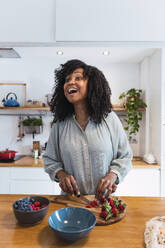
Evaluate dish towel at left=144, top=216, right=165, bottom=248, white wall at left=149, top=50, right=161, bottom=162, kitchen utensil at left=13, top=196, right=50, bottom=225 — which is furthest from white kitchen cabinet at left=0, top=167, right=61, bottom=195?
dish towel at left=144, top=216, right=165, bottom=248

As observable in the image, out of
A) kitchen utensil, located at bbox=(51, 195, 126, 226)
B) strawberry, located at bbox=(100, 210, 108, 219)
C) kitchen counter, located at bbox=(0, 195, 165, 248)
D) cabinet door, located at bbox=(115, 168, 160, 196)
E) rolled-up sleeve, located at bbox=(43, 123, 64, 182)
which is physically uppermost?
rolled-up sleeve, located at bbox=(43, 123, 64, 182)

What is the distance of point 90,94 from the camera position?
3.78ft

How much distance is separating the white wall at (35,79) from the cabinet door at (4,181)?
1.98 feet

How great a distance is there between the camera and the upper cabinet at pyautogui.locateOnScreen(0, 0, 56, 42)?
1.71 m

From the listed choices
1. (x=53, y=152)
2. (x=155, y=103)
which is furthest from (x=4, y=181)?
(x=155, y=103)

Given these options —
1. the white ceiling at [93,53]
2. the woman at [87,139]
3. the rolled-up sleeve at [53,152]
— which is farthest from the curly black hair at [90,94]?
the white ceiling at [93,53]

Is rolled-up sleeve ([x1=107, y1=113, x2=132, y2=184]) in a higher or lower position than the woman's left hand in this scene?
higher

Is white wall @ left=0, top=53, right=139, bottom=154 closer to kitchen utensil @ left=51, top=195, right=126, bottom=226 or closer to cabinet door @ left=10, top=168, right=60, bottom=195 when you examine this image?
cabinet door @ left=10, top=168, right=60, bottom=195

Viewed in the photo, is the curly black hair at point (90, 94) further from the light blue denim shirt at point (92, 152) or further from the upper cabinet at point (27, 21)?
the upper cabinet at point (27, 21)

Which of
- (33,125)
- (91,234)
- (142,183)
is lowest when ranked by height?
(142,183)

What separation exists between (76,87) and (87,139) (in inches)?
11.9

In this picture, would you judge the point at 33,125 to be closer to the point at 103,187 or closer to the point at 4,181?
the point at 4,181

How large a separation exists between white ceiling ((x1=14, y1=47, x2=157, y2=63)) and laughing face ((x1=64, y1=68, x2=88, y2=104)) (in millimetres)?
1209

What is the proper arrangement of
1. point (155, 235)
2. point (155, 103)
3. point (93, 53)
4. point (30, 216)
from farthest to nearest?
point (93, 53)
point (155, 103)
point (30, 216)
point (155, 235)
